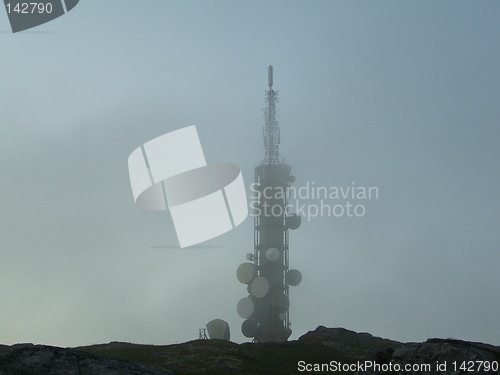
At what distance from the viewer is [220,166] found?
2589 inches

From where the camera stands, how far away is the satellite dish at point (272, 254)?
7962cm

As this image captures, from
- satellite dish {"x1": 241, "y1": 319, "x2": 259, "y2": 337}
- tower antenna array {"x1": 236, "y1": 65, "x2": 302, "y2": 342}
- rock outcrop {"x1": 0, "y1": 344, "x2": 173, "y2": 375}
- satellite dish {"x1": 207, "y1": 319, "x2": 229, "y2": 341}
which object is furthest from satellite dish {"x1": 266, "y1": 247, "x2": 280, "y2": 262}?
rock outcrop {"x1": 0, "y1": 344, "x2": 173, "y2": 375}

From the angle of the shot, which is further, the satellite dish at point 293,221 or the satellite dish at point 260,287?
the satellite dish at point 293,221

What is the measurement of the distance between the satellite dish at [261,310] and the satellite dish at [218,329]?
12324 mm

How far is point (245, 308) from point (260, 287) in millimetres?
3297

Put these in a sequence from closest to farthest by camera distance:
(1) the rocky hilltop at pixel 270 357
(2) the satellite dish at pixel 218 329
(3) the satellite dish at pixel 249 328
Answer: (1) the rocky hilltop at pixel 270 357, (2) the satellite dish at pixel 218 329, (3) the satellite dish at pixel 249 328

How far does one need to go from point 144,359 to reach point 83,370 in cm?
1475

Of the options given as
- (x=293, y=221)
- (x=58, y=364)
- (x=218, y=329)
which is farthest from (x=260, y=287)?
(x=58, y=364)

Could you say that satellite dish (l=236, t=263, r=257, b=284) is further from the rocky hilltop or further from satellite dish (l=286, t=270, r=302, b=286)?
the rocky hilltop

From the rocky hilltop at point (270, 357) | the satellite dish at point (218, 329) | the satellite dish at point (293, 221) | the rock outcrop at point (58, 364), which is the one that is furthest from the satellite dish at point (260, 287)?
the rock outcrop at point (58, 364)

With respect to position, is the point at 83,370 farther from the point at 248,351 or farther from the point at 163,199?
the point at 163,199

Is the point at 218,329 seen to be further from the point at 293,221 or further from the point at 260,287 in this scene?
the point at 293,221

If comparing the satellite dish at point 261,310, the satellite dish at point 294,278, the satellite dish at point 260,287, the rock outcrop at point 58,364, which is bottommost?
the rock outcrop at point 58,364

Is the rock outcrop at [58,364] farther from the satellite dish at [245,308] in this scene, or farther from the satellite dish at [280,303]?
the satellite dish at [280,303]
